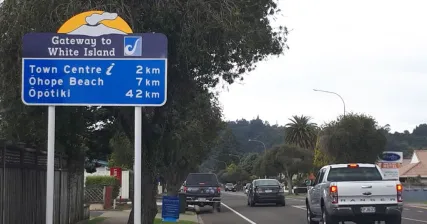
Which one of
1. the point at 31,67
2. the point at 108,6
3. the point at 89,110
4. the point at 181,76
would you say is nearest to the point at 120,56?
the point at 31,67

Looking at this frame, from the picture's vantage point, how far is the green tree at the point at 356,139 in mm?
45469

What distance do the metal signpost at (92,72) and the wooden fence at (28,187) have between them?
134 inches

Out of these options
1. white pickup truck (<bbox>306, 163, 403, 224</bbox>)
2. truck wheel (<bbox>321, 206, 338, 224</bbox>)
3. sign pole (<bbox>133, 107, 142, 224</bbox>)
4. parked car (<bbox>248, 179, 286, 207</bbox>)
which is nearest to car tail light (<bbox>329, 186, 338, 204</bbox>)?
white pickup truck (<bbox>306, 163, 403, 224</bbox>)

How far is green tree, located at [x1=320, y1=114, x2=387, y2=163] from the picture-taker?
45469 mm

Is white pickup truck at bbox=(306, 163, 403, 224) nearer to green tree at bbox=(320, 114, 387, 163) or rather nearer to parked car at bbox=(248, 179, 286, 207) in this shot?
parked car at bbox=(248, 179, 286, 207)

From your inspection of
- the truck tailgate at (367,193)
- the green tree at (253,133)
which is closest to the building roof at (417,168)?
the truck tailgate at (367,193)

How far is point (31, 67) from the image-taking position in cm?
976

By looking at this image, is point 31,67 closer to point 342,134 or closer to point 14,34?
point 14,34

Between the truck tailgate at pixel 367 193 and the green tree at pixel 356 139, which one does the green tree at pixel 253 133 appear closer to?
the green tree at pixel 356 139

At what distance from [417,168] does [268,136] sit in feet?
338

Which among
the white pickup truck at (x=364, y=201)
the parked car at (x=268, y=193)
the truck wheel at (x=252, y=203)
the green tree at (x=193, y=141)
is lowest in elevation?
the truck wheel at (x=252, y=203)

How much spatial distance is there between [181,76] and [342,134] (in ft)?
106

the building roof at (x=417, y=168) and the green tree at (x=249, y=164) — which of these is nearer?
the building roof at (x=417, y=168)

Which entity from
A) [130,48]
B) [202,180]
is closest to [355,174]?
[130,48]
